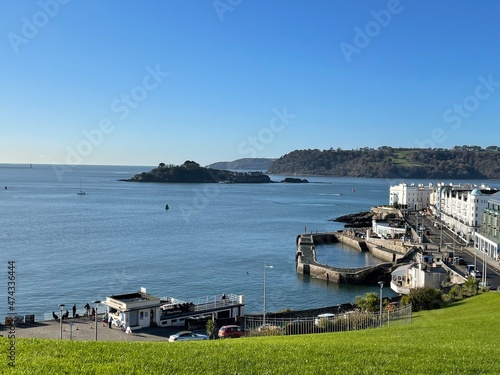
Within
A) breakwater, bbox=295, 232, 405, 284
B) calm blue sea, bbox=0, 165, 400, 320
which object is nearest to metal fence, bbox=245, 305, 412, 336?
calm blue sea, bbox=0, 165, 400, 320

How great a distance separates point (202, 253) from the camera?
5569 cm

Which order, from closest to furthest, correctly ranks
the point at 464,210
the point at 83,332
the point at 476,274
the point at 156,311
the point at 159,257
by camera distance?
1. the point at 83,332
2. the point at 156,311
3. the point at 476,274
4. the point at 159,257
5. the point at 464,210

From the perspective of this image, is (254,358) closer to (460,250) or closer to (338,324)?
(338,324)

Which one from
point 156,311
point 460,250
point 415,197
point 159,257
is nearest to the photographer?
point 156,311

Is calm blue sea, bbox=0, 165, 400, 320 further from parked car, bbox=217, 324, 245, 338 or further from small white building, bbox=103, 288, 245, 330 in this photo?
parked car, bbox=217, 324, 245, 338

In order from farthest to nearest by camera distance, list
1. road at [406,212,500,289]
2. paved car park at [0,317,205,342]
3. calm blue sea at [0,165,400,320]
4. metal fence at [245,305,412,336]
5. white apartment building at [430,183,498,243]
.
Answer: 1. white apartment building at [430,183,498,243]
2. road at [406,212,500,289]
3. calm blue sea at [0,165,400,320]
4. metal fence at [245,305,412,336]
5. paved car park at [0,317,205,342]

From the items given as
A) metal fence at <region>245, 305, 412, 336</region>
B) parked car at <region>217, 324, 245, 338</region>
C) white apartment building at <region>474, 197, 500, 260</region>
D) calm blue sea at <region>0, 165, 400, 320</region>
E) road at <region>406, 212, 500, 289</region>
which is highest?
white apartment building at <region>474, 197, 500, 260</region>

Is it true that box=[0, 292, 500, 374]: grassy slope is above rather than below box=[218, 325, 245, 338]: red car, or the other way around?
above

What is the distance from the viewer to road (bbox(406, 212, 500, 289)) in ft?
128

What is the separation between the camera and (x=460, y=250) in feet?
176

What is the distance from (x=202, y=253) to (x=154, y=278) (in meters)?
13.4

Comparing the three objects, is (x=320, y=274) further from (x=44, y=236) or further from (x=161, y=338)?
(x=44, y=236)

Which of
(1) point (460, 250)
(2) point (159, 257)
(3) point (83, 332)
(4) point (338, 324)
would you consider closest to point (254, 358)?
(4) point (338, 324)

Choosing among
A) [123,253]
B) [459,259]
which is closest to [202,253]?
[123,253]
